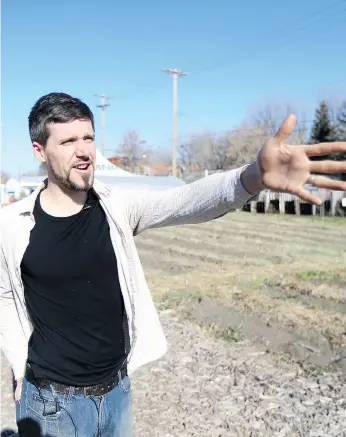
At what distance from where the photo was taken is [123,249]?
1955mm

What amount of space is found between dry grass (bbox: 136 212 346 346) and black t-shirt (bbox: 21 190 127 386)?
4.27 metres

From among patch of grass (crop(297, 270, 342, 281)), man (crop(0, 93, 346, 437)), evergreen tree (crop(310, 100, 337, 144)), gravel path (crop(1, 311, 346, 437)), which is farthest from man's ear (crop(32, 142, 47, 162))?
evergreen tree (crop(310, 100, 337, 144))

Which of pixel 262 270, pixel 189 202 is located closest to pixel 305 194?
pixel 189 202

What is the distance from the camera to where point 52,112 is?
75.6 inches

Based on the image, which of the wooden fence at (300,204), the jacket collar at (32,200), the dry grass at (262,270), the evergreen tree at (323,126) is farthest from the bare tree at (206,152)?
the jacket collar at (32,200)

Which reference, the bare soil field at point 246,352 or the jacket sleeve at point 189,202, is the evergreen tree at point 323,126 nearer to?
the bare soil field at point 246,352

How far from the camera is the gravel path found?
12.4 ft

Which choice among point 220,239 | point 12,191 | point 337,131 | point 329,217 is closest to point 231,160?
point 337,131

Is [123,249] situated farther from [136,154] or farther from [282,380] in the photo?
[136,154]

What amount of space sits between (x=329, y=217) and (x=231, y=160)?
104 feet

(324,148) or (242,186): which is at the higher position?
(324,148)

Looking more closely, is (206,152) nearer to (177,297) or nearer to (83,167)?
(177,297)

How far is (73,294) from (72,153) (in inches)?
21.8

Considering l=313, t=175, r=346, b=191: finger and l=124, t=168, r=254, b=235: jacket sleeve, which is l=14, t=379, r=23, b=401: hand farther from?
l=313, t=175, r=346, b=191: finger
